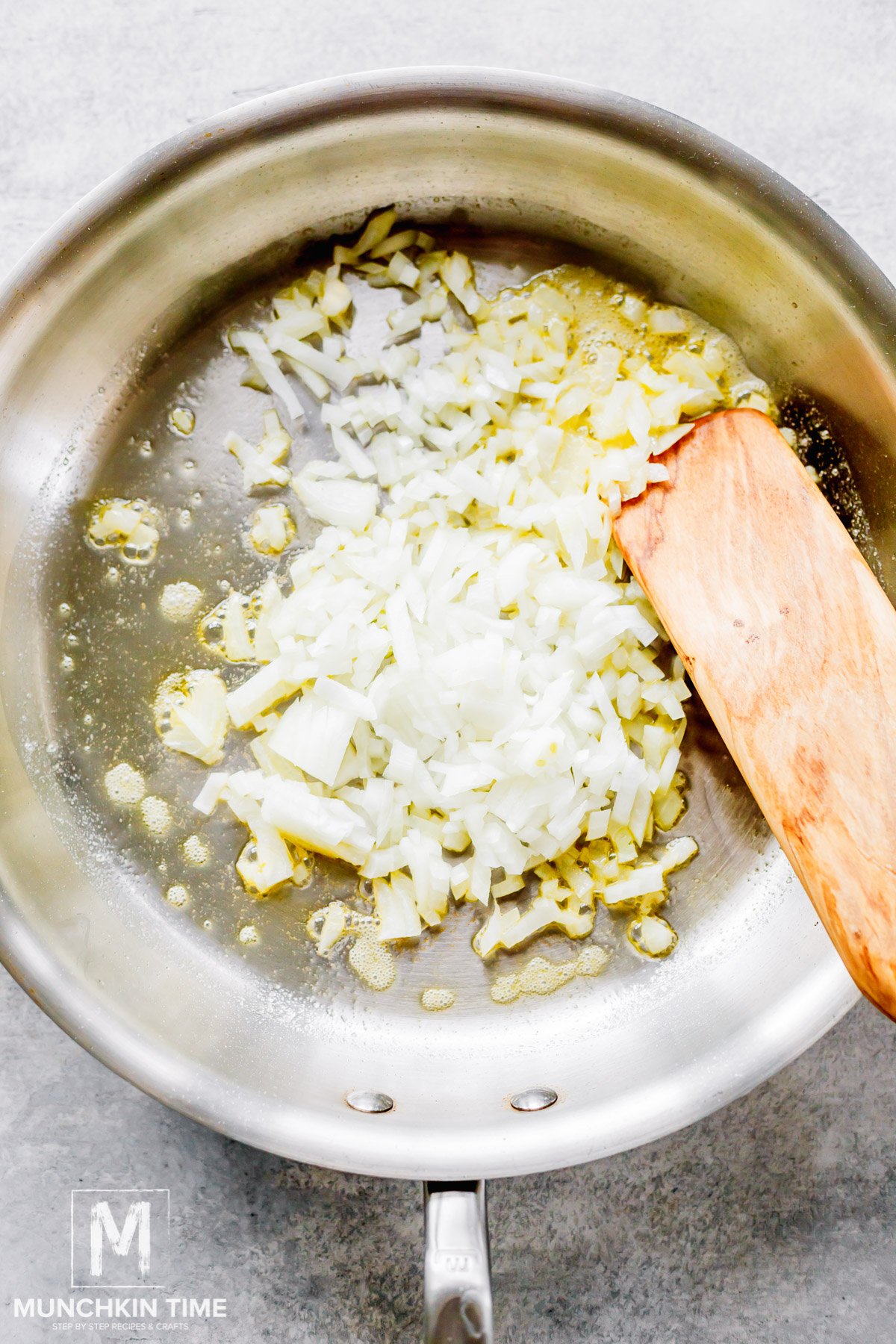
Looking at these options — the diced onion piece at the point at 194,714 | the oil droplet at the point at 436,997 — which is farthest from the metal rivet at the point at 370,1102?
the diced onion piece at the point at 194,714

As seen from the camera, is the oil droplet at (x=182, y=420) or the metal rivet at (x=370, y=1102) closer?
the metal rivet at (x=370, y=1102)

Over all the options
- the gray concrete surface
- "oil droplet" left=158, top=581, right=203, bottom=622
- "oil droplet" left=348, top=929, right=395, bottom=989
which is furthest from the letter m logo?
"oil droplet" left=158, top=581, right=203, bottom=622

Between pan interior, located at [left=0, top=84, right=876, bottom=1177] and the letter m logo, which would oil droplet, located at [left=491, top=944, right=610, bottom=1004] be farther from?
the letter m logo

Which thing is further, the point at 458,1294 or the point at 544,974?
the point at 544,974

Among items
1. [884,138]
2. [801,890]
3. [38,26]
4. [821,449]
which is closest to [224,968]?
[801,890]

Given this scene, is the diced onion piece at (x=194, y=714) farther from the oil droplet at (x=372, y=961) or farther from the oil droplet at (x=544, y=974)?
the oil droplet at (x=544, y=974)

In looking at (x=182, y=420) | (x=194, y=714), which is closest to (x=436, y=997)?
(x=194, y=714)

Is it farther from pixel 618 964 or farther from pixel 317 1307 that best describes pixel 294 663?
pixel 317 1307

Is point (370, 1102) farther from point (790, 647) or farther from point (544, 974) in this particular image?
point (790, 647)
